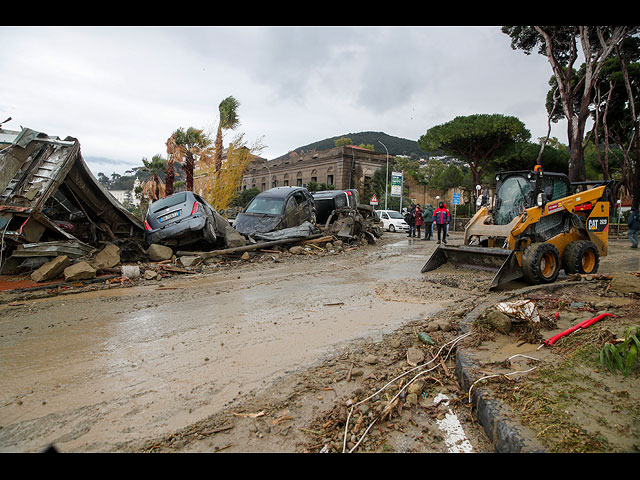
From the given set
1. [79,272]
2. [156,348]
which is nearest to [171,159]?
[79,272]

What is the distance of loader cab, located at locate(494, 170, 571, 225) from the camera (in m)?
8.30

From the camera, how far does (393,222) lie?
2803 centimetres

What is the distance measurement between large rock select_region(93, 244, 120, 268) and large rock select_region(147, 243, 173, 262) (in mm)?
1122

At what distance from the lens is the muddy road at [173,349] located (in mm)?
2645

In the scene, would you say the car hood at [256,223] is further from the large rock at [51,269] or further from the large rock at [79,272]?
the large rock at [51,269]

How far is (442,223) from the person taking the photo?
16.4m

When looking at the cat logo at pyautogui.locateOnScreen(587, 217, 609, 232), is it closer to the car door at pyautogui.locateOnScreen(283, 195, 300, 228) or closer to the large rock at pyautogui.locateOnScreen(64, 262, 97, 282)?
the car door at pyautogui.locateOnScreen(283, 195, 300, 228)

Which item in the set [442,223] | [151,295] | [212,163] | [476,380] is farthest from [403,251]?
[212,163]

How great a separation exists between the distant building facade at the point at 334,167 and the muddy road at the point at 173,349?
40.3 m

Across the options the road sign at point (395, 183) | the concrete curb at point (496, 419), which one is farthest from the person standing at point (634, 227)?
the road sign at point (395, 183)

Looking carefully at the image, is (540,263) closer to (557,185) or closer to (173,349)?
(557,185)

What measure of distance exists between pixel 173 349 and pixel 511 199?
7958 mm
